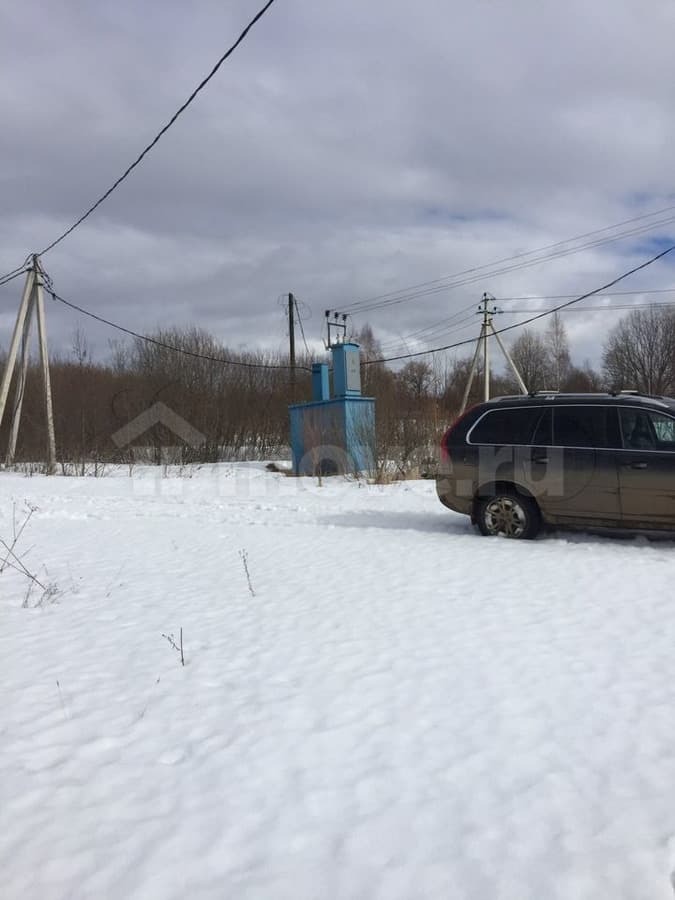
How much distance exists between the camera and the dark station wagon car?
6.40 metres

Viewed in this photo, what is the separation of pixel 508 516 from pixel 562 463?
37.0 inches

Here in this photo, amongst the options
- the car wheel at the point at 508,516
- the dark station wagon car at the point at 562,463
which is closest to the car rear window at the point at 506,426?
the dark station wagon car at the point at 562,463

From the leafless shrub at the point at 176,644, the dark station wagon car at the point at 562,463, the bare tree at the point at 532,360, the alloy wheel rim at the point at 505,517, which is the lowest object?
the leafless shrub at the point at 176,644

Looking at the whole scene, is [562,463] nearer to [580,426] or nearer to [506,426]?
[580,426]

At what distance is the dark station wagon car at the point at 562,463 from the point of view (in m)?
6.40

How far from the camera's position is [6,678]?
3.66m

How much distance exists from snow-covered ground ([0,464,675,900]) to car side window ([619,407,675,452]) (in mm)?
1203

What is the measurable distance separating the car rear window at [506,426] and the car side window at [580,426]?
0.92ft

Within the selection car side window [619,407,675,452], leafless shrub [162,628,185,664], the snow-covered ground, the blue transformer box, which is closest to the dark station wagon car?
car side window [619,407,675,452]

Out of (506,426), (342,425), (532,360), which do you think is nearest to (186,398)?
(342,425)

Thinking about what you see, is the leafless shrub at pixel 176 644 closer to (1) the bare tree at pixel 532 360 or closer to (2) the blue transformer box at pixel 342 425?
(2) the blue transformer box at pixel 342 425

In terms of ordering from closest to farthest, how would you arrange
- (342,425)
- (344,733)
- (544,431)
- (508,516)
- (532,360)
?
(344,733) < (544,431) < (508,516) < (342,425) < (532,360)

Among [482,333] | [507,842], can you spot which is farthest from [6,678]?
[482,333]

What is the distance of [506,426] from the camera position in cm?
732
